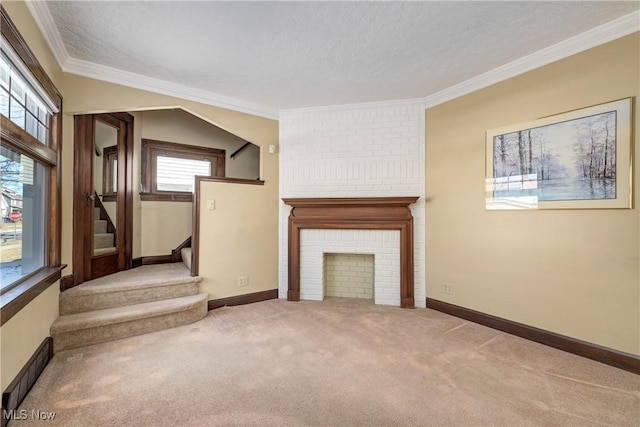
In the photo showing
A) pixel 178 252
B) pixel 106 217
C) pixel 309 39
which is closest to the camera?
pixel 309 39

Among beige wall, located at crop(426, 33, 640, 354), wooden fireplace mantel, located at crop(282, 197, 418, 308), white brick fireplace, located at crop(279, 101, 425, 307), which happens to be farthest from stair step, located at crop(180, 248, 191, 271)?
beige wall, located at crop(426, 33, 640, 354)

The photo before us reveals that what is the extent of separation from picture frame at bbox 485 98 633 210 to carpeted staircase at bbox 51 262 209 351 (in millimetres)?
3240

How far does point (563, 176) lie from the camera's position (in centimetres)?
229

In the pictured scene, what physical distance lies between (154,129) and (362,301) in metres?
3.82

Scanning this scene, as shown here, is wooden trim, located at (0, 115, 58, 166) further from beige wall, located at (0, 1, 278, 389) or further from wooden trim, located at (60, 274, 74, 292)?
wooden trim, located at (60, 274, 74, 292)

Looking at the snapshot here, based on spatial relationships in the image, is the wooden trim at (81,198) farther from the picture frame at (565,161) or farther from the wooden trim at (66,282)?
the picture frame at (565,161)

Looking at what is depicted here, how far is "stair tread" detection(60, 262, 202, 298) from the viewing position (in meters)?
2.57

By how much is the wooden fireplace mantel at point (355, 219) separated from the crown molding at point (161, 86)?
4.02 feet

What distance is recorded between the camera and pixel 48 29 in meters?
1.99

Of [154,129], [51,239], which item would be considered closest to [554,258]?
[51,239]

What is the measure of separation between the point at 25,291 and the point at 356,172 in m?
3.06

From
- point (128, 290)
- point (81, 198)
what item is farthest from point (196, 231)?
point (81, 198)

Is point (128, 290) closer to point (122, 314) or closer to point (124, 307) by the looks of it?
point (124, 307)

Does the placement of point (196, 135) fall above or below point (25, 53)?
above
